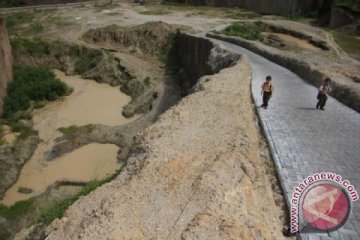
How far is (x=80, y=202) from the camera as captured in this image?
9.62m

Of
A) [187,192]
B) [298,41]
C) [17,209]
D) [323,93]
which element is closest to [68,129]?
[17,209]

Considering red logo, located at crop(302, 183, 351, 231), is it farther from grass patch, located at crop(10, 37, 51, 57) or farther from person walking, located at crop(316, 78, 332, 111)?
grass patch, located at crop(10, 37, 51, 57)

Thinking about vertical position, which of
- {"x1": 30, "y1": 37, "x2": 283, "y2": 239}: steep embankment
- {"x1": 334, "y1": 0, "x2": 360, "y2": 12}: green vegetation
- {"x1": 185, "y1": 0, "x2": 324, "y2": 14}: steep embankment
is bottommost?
{"x1": 185, "y1": 0, "x2": 324, "y2": 14}: steep embankment

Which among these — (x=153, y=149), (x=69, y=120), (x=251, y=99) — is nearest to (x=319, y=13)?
(x=69, y=120)

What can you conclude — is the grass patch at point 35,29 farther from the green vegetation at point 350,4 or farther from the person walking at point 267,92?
the person walking at point 267,92

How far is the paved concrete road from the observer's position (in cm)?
858

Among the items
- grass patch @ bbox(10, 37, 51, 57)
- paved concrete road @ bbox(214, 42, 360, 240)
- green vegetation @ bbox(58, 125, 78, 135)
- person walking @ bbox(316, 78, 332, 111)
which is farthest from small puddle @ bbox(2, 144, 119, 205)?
grass patch @ bbox(10, 37, 51, 57)

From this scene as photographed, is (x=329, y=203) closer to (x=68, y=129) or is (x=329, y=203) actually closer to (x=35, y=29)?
(x=68, y=129)

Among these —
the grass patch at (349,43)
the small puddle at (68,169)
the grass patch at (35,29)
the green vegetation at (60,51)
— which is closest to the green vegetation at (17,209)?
the small puddle at (68,169)

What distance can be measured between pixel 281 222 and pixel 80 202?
4.65 metres

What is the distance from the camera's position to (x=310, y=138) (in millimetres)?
10891

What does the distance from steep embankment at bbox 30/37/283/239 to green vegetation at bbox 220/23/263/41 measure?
81.4 ft

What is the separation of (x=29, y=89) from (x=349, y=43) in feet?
85.1

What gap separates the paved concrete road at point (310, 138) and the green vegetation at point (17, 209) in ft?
36.5
